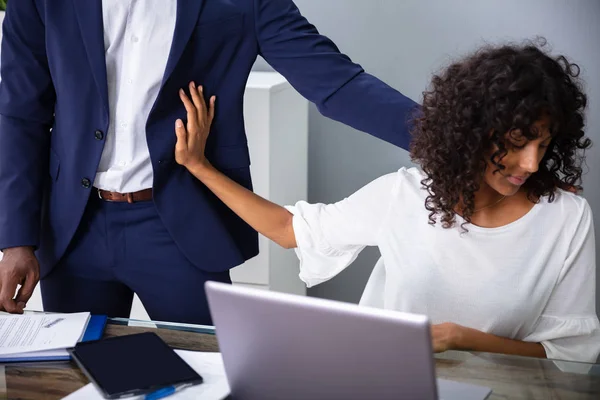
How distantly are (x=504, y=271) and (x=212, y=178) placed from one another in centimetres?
66

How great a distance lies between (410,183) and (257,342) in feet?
2.65

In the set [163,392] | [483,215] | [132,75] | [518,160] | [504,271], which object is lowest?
[163,392]

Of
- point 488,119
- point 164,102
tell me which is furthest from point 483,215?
point 164,102

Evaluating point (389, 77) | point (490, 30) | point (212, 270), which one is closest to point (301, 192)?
point (389, 77)

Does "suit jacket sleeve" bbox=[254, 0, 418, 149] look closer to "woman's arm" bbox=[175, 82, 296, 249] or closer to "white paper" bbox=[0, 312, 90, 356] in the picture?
"woman's arm" bbox=[175, 82, 296, 249]

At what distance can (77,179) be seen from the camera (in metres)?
1.90

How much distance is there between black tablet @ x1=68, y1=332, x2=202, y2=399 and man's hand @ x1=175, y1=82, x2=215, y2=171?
440mm

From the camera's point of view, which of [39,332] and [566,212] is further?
[566,212]

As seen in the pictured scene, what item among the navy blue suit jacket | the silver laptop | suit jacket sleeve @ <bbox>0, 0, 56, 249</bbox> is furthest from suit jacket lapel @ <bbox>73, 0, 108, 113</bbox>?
the silver laptop

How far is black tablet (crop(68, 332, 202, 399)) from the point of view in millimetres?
1380

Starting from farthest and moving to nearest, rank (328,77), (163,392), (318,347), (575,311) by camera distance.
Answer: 1. (328,77)
2. (575,311)
3. (163,392)
4. (318,347)

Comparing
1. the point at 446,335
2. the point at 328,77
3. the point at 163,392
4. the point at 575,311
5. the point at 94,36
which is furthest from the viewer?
the point at 328,77

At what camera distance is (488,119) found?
→ 1657 mm

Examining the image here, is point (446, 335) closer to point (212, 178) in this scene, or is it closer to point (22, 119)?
point (212, 178)
